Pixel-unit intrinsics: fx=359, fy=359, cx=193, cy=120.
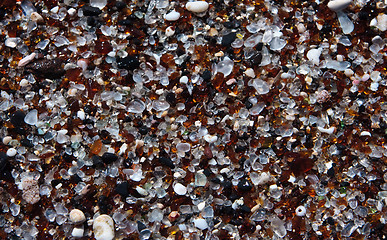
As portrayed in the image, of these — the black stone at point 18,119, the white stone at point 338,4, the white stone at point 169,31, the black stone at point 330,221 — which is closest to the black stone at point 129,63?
the white stone at point 169,31

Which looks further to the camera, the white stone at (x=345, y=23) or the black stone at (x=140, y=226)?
the white stone at (x=345, y=23)

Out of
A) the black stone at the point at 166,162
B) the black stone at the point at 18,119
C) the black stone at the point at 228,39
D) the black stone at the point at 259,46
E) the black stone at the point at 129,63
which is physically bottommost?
the black stone at the point at 166,162

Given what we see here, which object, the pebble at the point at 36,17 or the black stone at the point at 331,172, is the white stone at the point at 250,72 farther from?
the pebble at the point at 36,17

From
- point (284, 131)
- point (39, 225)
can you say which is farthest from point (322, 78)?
point (39, 225)

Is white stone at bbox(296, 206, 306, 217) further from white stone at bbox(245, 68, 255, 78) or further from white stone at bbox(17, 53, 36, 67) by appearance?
white stone at bbox(17, 53, 36, 67)

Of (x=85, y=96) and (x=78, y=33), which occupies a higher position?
(x=78, y=33)

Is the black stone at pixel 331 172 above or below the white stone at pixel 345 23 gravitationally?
below

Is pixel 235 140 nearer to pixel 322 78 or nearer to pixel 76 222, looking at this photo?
pixel 322 78
